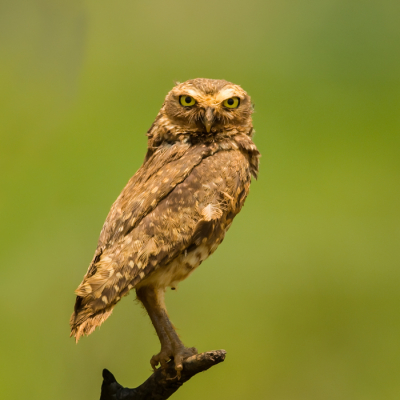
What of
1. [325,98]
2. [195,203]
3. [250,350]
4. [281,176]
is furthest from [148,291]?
[325,98]

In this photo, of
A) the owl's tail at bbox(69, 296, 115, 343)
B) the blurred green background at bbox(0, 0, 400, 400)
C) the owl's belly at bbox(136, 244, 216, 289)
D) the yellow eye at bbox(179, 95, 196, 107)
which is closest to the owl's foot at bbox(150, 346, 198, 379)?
the owl's belly at bbox(136, 244, 216, 289)

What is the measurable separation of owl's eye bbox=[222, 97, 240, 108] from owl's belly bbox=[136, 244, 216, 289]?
0.73m

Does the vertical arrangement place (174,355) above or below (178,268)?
below

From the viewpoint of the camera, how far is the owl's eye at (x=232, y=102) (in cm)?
276

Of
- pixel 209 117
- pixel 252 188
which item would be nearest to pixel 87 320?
pixel 209 117

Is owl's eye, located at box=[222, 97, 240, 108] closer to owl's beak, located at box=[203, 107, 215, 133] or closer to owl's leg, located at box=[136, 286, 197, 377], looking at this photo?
owl's beak, located at box=[203, 107, 215, 133]

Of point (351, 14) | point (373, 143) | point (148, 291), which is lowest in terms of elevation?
point (148, 291)

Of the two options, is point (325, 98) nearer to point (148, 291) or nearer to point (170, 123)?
point (170, 123)

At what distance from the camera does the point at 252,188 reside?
3.88 metres

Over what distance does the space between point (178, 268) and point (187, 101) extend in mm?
852

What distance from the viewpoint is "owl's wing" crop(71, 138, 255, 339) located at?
2.38 m

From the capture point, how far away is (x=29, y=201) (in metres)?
3.73

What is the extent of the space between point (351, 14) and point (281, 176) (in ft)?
4.11

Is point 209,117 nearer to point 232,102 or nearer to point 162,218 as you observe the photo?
point 232,102
